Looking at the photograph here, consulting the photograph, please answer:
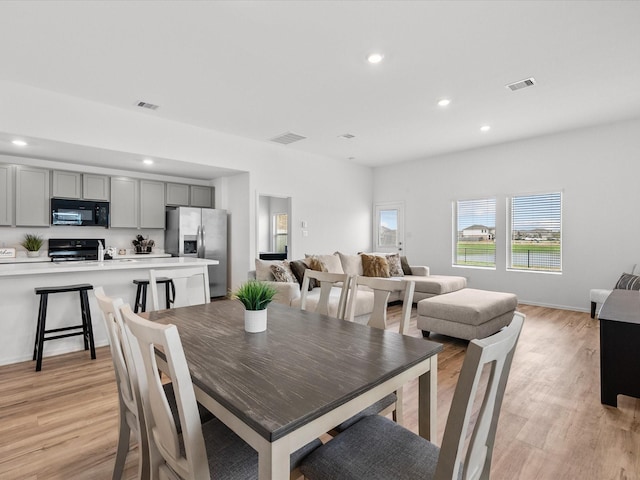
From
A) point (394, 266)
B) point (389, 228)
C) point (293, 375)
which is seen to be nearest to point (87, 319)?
→ point (293, 375)

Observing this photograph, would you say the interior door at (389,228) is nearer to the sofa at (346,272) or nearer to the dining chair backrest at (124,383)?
the sofa at (346,272)

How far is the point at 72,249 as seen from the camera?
5.44m

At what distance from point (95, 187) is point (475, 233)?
6750mm

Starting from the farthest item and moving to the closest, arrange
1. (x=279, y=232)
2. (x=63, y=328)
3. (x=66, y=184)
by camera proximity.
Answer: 1. (x=279, y=232)
2. (x=66, y=184)
3. (x=63, y=328)

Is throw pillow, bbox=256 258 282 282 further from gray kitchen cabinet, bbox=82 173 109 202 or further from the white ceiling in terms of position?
gray kitchen cabinet, bbox=82 173 109 202

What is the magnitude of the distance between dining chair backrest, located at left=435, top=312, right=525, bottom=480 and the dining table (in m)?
0.31

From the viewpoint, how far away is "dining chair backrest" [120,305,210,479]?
0.93 m

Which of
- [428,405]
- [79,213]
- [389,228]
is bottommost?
[428,405]

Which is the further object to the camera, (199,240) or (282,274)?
(199,240)

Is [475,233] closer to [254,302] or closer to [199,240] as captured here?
[199,240]

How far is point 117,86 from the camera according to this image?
12.0 ft

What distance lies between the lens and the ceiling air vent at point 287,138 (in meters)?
5.43

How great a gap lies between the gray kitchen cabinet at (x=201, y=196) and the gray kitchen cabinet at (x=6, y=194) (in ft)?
8.43

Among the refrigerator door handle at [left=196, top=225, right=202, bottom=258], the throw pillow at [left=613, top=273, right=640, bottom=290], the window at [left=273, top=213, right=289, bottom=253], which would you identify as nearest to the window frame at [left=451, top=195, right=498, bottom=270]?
the throw pillow at [left=613, top=273, right=640, bottom=290]
